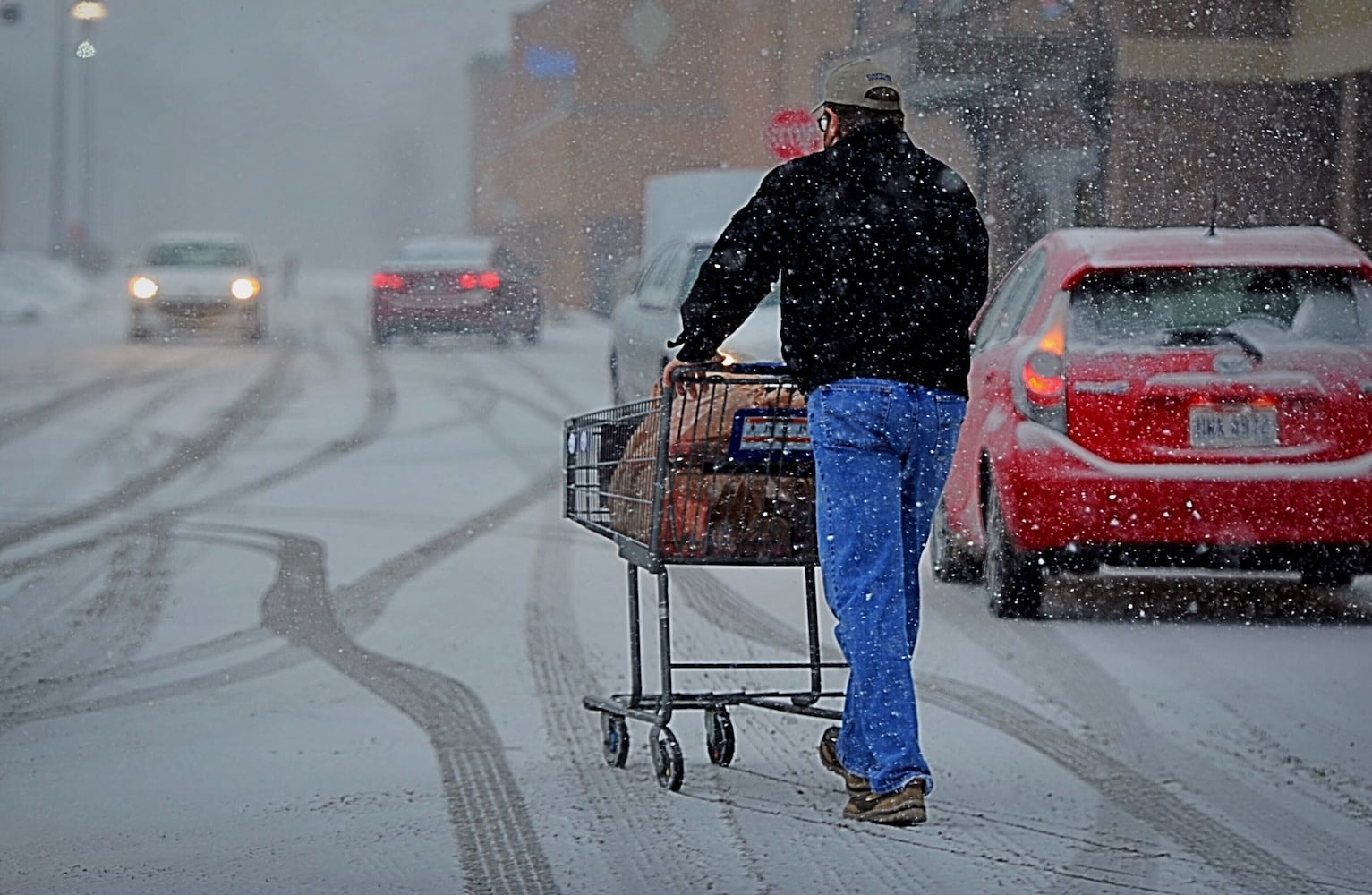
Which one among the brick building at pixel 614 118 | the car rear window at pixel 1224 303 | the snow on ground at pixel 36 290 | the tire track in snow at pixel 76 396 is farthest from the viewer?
the brick building at pixel 614 118

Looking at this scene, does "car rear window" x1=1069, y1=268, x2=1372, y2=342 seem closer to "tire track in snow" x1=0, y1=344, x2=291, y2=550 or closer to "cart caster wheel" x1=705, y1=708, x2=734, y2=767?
"cart caster wheel" x1=705, y1=708, x2=734, y2=767

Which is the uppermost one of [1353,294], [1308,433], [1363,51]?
[1363,51]

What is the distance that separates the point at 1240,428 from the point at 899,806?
3.51 m

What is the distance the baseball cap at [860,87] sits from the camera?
4.86 meters

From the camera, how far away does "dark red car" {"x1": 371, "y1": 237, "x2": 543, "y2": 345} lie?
27750 millimetres

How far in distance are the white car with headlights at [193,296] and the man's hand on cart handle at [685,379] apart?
2474cm

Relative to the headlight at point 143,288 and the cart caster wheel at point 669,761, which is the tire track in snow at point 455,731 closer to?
the cart caster wheel at point 669,761

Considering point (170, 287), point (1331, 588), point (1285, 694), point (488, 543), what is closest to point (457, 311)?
point (170, 287)

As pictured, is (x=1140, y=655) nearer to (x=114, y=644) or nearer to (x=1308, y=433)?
(x=1308, y=433)

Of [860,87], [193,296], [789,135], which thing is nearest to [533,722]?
[860,87]

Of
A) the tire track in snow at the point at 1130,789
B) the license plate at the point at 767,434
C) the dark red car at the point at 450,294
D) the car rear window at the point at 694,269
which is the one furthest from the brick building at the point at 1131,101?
the license plate at the point at 767,434

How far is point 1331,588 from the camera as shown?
9.20 meters

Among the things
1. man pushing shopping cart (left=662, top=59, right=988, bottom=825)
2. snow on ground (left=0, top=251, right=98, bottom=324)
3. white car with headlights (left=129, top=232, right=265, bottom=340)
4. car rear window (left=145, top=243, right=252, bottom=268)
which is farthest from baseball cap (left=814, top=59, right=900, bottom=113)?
snow on ground (left=0, top=251, right=98, bottom=324)

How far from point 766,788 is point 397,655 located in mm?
2332
